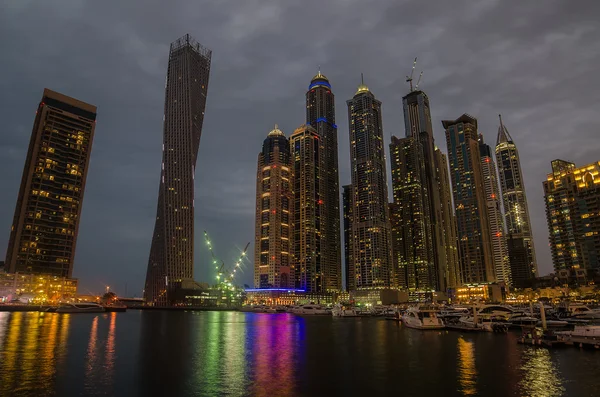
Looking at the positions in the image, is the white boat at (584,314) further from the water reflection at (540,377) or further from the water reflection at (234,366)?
the water reflection at (234,366)

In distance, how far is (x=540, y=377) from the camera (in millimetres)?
38969

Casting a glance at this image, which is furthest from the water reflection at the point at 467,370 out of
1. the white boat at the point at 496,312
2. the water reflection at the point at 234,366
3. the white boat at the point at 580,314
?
the white boat at the point at 580,314

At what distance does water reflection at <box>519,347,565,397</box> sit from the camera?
33688mm

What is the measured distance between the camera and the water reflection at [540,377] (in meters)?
33.7

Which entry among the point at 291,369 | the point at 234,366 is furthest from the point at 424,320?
the point at 234,366

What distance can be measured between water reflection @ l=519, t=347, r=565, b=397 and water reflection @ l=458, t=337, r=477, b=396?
13.8 feet

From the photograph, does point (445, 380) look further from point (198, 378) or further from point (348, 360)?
point (198, 378)

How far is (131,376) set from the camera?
39.7m

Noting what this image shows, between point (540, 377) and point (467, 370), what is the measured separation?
6.95 meters

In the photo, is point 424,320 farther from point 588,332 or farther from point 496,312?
point 588,332

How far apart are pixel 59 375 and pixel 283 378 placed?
22.7m

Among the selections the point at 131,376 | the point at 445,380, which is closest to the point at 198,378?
the point at 131,376

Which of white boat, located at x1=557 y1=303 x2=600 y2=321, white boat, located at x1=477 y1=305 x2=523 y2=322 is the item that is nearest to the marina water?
white boat, located at x1=477 y1=305 x2=523 y2=322

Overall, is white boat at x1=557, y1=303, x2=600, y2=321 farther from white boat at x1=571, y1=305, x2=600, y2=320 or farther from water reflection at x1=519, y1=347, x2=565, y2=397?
water reflection at x1=519, y1=347, x2=565, y2=397
